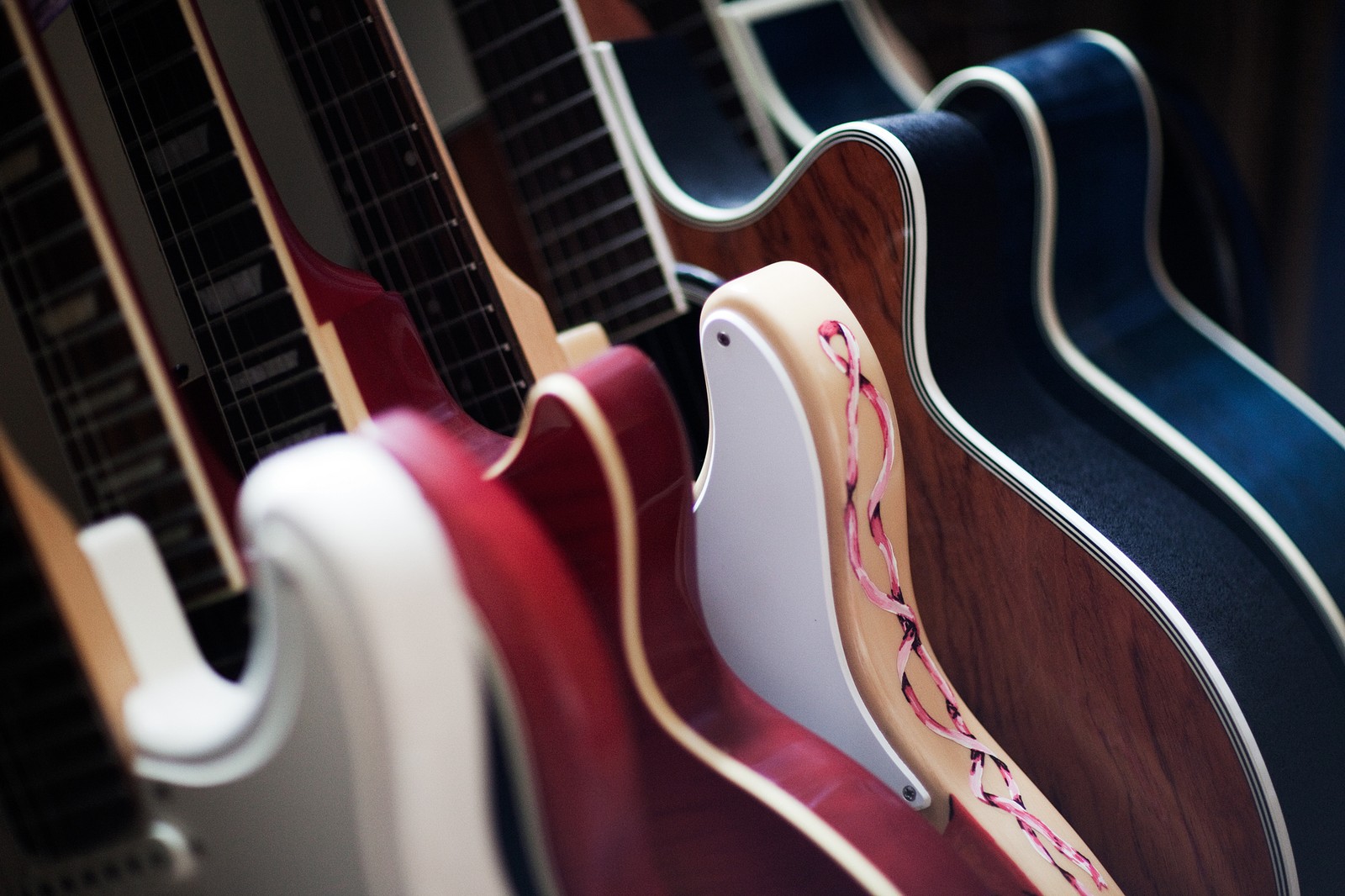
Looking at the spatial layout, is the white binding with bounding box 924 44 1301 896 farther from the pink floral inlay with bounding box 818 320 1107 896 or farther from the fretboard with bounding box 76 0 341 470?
the fretboard with bounding box 76 0 341 470

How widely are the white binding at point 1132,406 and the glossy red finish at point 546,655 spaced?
41cm

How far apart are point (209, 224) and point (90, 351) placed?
10cm

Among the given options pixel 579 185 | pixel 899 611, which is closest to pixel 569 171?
A: pixel 579 185

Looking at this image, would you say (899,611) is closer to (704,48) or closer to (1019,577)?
(1019,577)

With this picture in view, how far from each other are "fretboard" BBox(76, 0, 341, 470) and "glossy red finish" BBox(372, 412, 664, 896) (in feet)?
0.48

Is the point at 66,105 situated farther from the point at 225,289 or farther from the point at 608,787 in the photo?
the point at 608,787

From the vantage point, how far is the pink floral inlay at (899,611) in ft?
1.55

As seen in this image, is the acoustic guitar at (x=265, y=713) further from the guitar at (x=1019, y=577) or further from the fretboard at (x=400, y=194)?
the guitar at (x=1019, y=577)

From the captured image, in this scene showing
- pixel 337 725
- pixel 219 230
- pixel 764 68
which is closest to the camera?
pixel 337 725

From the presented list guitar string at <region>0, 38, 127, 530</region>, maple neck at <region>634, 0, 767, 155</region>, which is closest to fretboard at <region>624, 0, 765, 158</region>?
maple neck at <region>634, 0, 767, 155</region>

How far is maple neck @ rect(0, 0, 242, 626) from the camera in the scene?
0.37 meters

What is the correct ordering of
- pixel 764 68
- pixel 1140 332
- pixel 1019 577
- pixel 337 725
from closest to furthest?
pixel 337 725 < pixel 1019 577 < pixel 1140 332 < pixel 764 68

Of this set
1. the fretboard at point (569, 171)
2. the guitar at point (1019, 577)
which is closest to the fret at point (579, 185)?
the fretboard at point (569, 171)

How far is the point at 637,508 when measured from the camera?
40 centimetres
